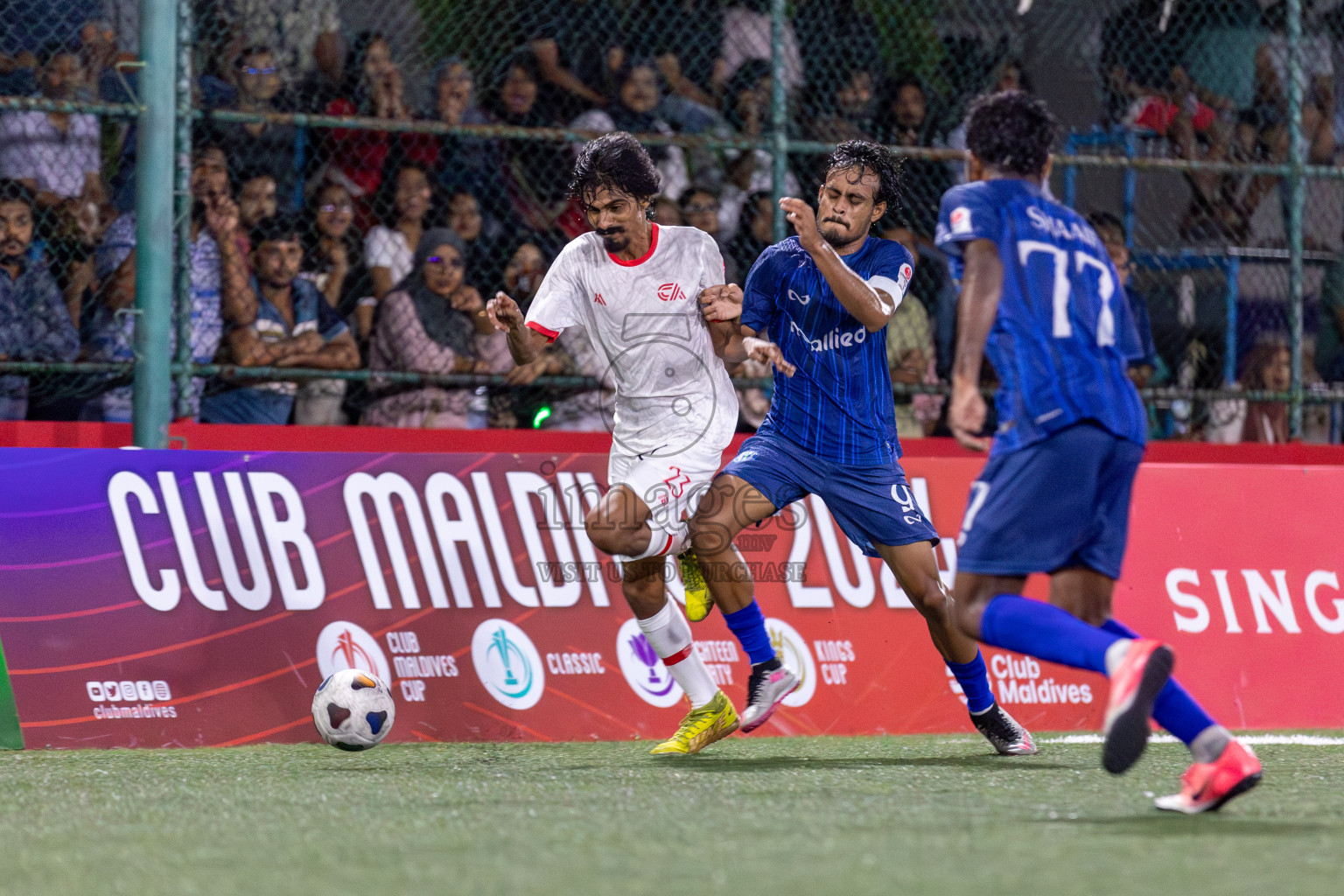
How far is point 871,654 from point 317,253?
122 inches

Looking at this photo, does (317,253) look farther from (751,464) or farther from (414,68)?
(751,464)

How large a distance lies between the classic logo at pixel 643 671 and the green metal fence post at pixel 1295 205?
3.54 m

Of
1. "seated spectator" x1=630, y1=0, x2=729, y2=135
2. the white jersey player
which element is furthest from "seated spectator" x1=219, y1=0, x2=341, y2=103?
the white jersey player

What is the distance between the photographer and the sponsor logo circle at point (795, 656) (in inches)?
254

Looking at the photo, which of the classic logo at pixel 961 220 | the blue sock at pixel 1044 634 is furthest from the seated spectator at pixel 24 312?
the blue sock at pixel 1044 634

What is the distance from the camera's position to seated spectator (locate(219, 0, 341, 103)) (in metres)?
7.11

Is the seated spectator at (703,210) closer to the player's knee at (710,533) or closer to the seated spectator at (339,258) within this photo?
the seated spectator at (339,258)

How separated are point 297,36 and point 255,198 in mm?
843

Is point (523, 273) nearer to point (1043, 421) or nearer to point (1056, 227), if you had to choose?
point (1056, 227)

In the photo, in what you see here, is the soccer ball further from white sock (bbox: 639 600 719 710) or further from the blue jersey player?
the blue jersey player

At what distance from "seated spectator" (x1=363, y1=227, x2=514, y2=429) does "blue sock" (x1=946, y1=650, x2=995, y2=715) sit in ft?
8.67

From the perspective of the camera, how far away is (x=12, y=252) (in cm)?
657

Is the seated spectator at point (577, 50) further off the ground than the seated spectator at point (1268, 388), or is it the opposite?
the seated spectator at point (577, 50)

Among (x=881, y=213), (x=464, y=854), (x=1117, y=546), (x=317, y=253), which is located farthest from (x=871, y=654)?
(x=464, y=854)
